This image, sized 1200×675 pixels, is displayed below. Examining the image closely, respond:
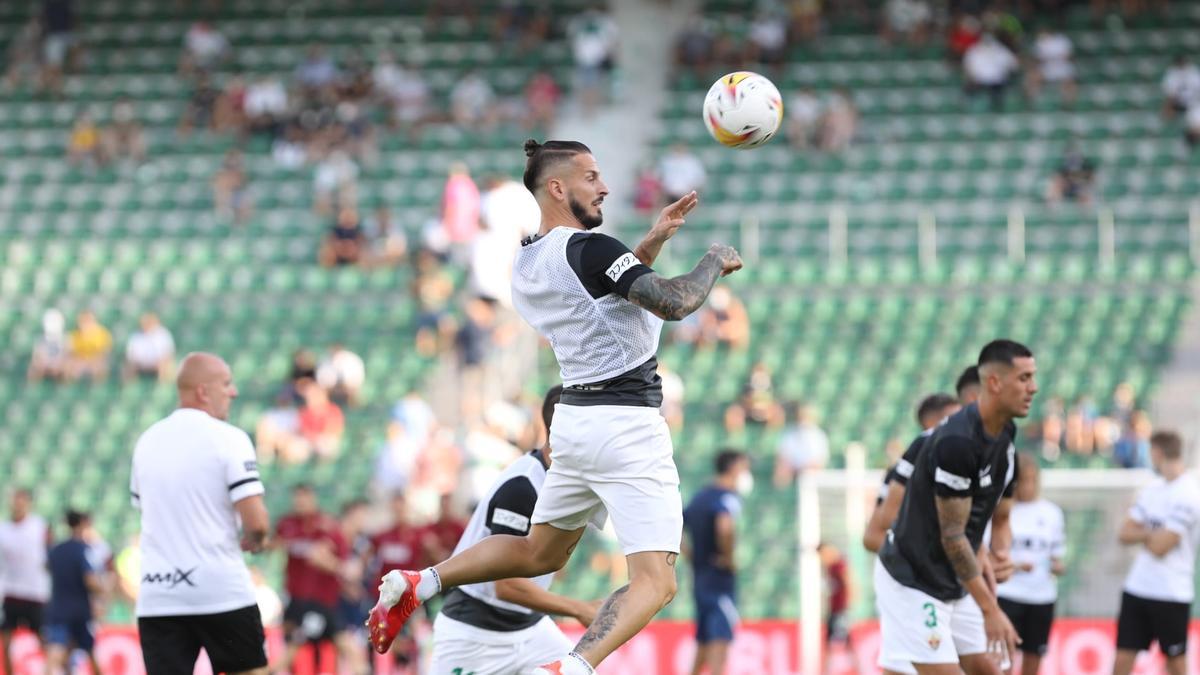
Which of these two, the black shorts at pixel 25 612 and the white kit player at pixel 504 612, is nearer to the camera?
the white kit player at pixel 504 612

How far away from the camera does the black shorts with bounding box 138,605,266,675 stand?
29.1ft

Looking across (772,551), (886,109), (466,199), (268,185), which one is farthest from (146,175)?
(772,551)

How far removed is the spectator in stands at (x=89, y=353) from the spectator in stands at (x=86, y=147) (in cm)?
525

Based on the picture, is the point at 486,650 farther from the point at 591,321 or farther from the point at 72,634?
the point at 72,634

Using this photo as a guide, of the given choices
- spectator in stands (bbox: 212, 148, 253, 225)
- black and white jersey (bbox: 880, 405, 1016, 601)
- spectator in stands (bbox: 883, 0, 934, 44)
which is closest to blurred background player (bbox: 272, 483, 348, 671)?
black and white jersey (bbox: 880, 405, 1016, 601)

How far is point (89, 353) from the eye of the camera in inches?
940

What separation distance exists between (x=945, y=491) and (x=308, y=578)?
8106mm

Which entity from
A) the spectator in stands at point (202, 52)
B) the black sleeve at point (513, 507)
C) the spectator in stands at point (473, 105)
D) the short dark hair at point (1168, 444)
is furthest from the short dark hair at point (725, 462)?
the spectator in stands at point (202, 52)

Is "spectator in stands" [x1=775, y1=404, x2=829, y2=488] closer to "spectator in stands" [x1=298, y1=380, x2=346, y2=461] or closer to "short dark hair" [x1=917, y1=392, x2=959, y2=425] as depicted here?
"spectator in stands" [x1=298, y1=380, x2=346, y2=461]

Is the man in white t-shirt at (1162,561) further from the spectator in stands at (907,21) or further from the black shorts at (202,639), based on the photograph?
the spectator in stands at (907,21)

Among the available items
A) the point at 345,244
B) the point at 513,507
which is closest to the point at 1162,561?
the point at 513,507

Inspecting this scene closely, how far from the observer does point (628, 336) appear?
7.39m

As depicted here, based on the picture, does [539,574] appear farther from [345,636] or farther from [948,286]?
[948,286]

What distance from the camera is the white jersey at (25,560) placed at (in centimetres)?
1597
